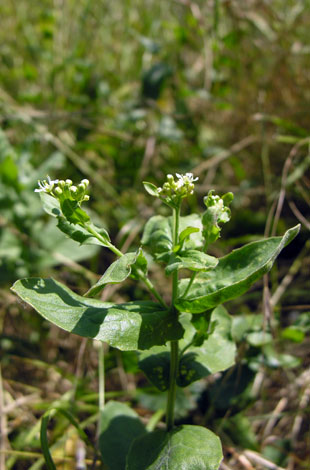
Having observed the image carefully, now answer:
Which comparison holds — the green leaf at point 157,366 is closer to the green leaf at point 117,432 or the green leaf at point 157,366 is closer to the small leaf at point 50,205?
the green leaf at point 117,432

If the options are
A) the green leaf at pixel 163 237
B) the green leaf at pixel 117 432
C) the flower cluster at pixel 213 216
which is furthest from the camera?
the green leaf at pixel 117 432

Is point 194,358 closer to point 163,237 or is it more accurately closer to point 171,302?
point 171,302

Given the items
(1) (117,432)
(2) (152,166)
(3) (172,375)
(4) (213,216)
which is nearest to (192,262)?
(4) (213,216)

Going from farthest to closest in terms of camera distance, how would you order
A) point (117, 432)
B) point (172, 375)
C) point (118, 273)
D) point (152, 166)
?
point (152, 166) → point (117, 432) → point (172, 375) → point (118, 273)

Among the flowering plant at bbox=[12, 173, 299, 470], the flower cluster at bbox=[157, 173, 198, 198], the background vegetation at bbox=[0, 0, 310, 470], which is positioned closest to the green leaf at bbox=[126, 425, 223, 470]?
the flowering plant at bbox=[12, 173, 299, 470]

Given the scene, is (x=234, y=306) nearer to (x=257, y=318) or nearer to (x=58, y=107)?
(x=257, y=318)

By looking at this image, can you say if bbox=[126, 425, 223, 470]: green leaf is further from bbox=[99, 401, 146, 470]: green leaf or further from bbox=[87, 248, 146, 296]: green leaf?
bbox=[87, 248, 146, 296]: green leaf

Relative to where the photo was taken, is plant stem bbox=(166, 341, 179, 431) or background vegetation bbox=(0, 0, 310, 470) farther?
background vegetation bbox=(0, 0, 310, 470)

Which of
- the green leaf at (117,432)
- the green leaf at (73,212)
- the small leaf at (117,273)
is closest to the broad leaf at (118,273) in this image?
the small leaf at (117,273)
